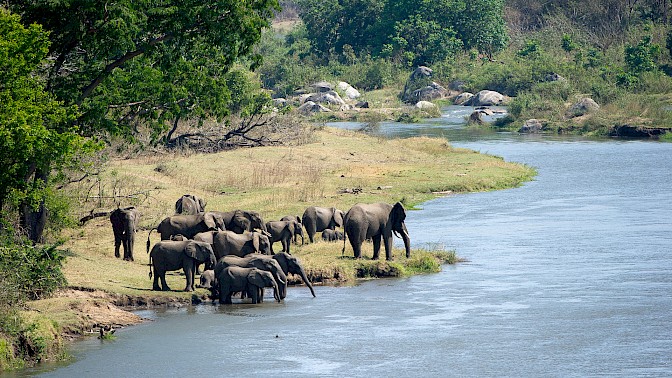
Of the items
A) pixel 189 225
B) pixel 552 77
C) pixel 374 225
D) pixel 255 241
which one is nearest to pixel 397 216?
pixel 374 225

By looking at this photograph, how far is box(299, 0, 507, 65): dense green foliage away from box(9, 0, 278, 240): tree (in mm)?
66015

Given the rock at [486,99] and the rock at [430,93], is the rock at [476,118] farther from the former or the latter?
the rock at [430,93]

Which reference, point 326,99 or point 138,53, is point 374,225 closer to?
point 138,53

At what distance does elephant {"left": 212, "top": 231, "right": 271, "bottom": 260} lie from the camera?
897 inches

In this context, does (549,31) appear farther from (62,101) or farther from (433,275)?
(62,101)

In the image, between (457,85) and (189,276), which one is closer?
(189,276)

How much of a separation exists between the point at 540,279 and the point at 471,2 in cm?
6792

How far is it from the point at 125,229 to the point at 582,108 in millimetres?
46811

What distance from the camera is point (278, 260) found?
22.0 metres

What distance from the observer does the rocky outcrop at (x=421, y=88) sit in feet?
267

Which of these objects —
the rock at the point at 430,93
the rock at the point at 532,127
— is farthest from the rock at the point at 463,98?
the rock at the point at 532,127

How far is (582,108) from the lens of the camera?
66.5m

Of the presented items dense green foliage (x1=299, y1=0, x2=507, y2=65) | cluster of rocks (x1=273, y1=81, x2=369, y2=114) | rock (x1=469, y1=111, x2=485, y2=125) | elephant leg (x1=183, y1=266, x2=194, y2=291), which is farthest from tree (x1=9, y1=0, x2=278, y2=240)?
dense green foliage (x1=299, y1=0, x2=507, y2=65)

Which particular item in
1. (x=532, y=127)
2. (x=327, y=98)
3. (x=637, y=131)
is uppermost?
(x=327, y=98)
